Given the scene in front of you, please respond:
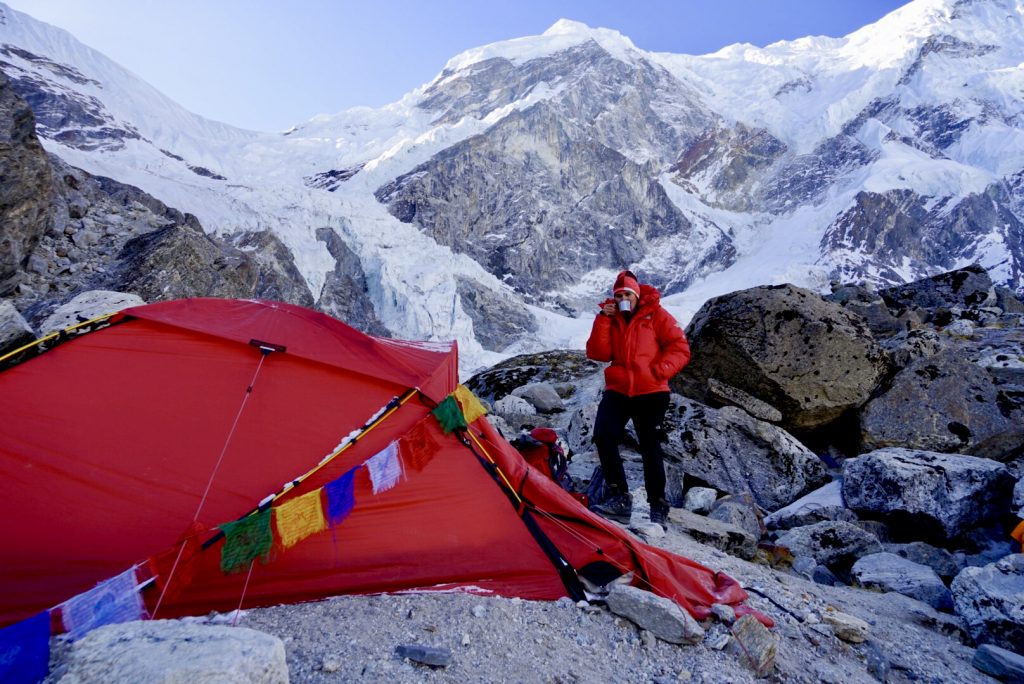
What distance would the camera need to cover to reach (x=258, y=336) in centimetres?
377

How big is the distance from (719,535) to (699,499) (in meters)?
1.05

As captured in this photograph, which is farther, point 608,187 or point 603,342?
point 608,187

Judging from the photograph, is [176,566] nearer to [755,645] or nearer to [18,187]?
[755,645]

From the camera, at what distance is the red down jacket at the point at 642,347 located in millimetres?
4277

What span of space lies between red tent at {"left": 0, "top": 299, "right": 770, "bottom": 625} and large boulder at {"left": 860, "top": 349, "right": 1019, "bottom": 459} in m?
4.23

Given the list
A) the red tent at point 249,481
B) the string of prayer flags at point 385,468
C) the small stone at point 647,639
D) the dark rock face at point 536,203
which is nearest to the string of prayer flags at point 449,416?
the red tent at point 249,481

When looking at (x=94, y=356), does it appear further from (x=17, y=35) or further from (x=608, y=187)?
(x=608, y=187)

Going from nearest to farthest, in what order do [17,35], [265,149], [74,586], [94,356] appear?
[74,586], [94,356], [17,35], [265,149]

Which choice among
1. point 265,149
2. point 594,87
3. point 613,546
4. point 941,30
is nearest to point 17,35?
point 265,149

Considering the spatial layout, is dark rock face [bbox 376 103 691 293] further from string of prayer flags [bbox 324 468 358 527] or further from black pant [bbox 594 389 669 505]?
string of prayer flags [bbox 324 468 358 527]

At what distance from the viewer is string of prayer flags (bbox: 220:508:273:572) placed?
105 inches

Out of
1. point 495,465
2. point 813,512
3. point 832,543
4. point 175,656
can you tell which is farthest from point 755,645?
point 813,512

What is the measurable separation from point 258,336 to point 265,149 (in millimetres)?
90093

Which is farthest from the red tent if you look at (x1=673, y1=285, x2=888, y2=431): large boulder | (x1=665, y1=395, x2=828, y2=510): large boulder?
(x1=673, y1=285, x2=888, y2=431): large boulder
